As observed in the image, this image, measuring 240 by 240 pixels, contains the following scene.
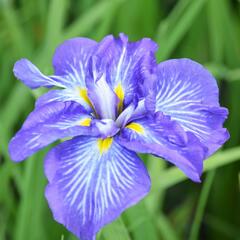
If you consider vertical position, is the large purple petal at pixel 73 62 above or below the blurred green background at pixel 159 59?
above

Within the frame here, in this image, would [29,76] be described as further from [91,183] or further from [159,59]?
[159,59]

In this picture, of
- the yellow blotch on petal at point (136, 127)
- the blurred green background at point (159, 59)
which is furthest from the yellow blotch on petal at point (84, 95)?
the blurred green background at point (159, 59)

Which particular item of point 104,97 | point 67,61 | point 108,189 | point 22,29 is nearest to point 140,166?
point 108,189

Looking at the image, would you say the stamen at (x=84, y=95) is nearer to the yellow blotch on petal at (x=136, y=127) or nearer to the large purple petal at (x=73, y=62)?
Result: the large purple petal at (x=73, y=62)

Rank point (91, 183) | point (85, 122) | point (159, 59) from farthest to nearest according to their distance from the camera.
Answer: point (159, 59), point (85, 122), point (91, 183)

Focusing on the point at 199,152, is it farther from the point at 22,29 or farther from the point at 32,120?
the point at 22,29

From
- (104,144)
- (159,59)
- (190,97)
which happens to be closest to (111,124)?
(104,144)
